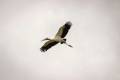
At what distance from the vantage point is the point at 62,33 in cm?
2381

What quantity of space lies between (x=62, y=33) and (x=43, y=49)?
176 centimetres

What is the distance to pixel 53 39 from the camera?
955 inches

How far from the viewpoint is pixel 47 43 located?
81.6 feet

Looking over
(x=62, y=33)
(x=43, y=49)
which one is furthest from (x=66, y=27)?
(x=43, y=49)
